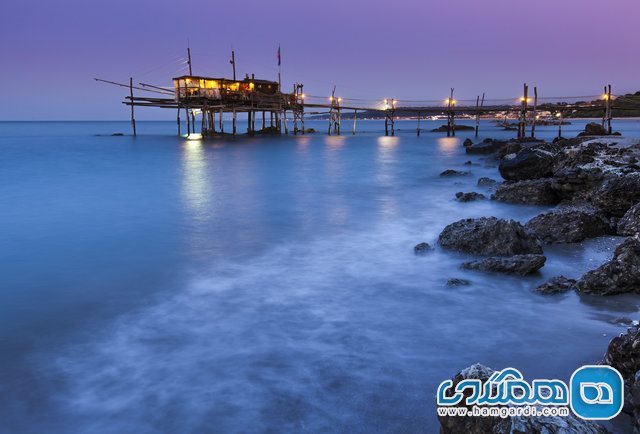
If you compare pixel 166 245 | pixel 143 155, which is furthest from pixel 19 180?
pixel 166 245

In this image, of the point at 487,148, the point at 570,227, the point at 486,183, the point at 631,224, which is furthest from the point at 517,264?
the point at 487,148

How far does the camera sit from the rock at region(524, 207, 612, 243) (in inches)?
334

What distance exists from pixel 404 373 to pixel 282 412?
3.97 ft

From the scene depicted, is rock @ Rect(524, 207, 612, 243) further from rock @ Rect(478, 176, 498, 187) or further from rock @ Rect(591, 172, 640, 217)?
rock @ Rect(478, 176, 498, 187)

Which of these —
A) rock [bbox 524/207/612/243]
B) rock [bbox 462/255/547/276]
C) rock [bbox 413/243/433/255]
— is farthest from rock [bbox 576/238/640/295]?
rock [bbox 413/243/433/255]

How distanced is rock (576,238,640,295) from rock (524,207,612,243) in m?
2.35

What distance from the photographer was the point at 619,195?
368 inches

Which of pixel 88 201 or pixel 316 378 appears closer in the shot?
pixel 316 378

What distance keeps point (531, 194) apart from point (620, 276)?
7343mm

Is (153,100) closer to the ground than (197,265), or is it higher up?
higher up

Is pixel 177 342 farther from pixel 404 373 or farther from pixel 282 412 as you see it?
pixel 404 373

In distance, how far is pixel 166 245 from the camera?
32.4 ft

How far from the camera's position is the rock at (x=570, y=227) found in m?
8.48

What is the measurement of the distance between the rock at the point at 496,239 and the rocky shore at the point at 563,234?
1 cm
